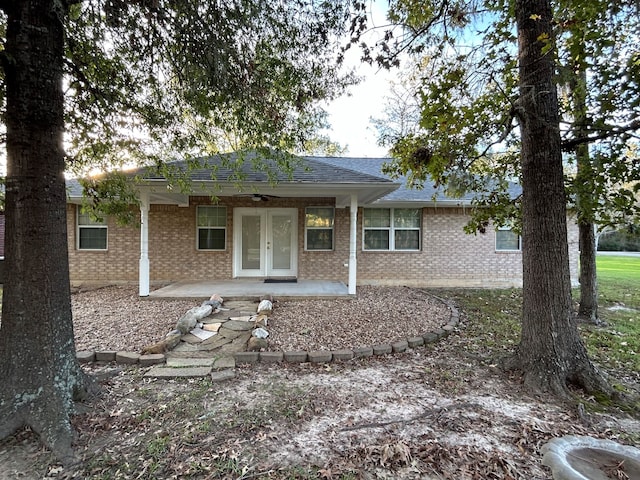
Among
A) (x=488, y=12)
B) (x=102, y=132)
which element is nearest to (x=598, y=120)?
(x=488, y=12)

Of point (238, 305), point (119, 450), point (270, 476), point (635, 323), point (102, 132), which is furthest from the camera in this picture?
point (238, 305)

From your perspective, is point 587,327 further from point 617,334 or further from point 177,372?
point 177,372

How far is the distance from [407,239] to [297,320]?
6018 millimetres

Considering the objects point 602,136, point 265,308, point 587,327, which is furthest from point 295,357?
point 587,327

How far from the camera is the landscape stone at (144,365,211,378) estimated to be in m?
3.85

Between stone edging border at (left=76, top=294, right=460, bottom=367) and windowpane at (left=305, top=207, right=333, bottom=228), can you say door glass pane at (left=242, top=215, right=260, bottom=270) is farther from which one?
stone edging border at (left=76, top=294, right=460, bottom=367)

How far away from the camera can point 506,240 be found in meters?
11.0

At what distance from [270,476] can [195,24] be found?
455cm

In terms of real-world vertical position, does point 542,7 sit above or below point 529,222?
above

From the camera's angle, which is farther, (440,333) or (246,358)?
(440,333)

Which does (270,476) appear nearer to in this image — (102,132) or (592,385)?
(592,385)

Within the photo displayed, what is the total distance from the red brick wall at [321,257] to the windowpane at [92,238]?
0.57ft

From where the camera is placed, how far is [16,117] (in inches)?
105

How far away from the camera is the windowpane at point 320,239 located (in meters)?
10.4
